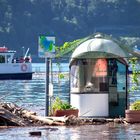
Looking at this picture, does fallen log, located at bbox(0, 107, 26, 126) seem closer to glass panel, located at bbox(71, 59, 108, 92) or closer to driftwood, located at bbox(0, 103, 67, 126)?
driftwood, located at bbox(0, 103, 67, 126)

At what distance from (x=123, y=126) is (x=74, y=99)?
10.4ft

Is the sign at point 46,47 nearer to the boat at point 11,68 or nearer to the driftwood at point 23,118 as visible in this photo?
the driftwood at point 23,118

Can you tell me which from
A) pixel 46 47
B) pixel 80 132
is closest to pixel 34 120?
pixel 46 47

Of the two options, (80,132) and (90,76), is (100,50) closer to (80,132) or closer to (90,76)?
(90,76)

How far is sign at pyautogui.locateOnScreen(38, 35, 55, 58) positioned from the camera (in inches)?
1128

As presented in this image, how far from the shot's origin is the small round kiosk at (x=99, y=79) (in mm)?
28188

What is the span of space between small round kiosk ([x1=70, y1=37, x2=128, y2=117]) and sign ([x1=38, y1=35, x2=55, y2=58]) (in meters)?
0.72

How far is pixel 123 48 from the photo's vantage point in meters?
28.5

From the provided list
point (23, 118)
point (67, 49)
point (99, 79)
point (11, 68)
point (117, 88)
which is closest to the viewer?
point (23, 118)

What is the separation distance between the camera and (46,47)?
2888cm

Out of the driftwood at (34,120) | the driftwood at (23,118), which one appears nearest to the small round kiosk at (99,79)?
the driftwood at (34,120)

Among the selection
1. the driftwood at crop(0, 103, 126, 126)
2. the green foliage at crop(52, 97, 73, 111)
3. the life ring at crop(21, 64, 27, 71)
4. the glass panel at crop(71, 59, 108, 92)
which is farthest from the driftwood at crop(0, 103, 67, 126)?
the life ring at crop(21, 64, 27, 71)

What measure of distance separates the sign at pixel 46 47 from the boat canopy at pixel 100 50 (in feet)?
2.36

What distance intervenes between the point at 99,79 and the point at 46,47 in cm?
205
